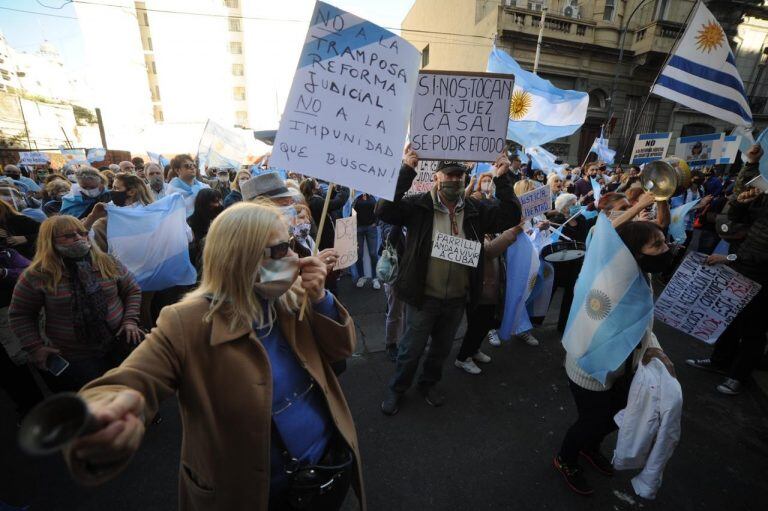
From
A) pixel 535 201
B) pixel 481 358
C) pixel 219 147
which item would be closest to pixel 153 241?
pixel 481 358

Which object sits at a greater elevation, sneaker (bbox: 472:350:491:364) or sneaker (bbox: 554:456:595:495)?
sneaker (bbox: 554:456:595:495)

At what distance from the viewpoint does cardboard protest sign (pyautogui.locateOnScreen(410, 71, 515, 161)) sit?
8.13ft

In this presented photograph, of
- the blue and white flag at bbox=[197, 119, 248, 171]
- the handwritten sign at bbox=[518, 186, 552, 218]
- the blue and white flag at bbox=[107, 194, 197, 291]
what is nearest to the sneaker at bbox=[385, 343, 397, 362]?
the handwritten sign at bbox=[518, 186, 552, 218]

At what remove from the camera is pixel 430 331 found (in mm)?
2916

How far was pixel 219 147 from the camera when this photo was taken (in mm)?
8062

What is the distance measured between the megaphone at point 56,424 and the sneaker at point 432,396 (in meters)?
2.83

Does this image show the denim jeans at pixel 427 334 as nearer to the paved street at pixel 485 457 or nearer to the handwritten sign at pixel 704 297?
the paved street at pixel 485 457

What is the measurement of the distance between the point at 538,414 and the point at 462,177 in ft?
7.25

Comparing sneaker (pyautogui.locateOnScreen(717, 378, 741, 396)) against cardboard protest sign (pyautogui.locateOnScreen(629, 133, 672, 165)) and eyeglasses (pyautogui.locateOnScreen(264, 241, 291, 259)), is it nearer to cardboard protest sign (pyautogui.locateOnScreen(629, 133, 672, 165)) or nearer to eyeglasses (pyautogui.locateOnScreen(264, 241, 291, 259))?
eyeglasses (pyautogui.locateOnScreen(264, 241, 291, 259))

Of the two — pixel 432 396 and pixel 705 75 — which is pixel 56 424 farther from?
pixel 705 75

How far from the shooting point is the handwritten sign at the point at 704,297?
316 centimetres

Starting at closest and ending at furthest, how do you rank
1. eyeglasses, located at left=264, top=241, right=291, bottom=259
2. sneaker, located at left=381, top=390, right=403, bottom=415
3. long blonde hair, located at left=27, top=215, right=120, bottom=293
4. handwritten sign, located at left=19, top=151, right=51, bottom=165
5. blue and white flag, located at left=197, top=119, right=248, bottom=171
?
1. eyeglasses, located at left=264, top=241, right=291, bottom=259
2. long blonde hair, located at left=27, top=215, right=120, bottom=293
3. sneaker, located at left=381, top=390, right=403, bottom=415
4. blue and white flag, located at left=197, top=119, right=248, bottom=171
5. handwritten sign, located at left=19, top=151, right=51, bottom=165

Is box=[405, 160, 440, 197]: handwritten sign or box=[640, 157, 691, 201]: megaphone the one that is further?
box=[405, 160, 440, 197]: handwritten sign

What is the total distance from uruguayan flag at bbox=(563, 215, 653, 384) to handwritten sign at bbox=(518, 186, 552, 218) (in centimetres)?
123
